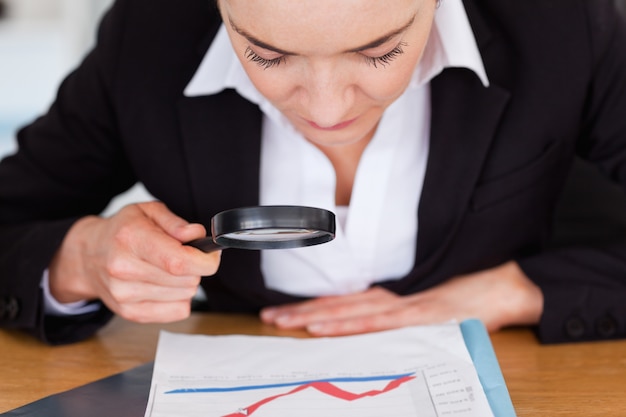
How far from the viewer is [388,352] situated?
1154mm

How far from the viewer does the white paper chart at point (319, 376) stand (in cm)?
99

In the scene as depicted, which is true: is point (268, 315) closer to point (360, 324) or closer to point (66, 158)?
point (360, 324)

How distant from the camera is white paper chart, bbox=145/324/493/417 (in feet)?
3.26

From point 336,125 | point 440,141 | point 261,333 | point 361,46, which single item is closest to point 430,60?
point 440,141

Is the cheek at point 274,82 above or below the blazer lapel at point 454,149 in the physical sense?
above

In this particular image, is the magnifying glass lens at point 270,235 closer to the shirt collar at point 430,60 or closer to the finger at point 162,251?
the finger at point 162,251

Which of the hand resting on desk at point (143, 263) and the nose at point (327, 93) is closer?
the nose at point (327, 93)

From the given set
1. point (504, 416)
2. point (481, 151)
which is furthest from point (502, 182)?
point (504, 416)

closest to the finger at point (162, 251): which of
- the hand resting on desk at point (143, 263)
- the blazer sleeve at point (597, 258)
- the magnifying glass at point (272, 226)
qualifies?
the hand resting on desk at point (143, 263)

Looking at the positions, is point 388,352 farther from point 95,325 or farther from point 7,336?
point 7,336

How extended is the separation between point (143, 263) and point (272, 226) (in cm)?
36

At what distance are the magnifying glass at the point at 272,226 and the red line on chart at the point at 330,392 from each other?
190 mm

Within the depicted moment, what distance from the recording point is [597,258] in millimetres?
1459

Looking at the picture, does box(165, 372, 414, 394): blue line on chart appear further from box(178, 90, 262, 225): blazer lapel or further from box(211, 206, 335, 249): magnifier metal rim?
box(178, 90, 262, 225): blazer lapel
